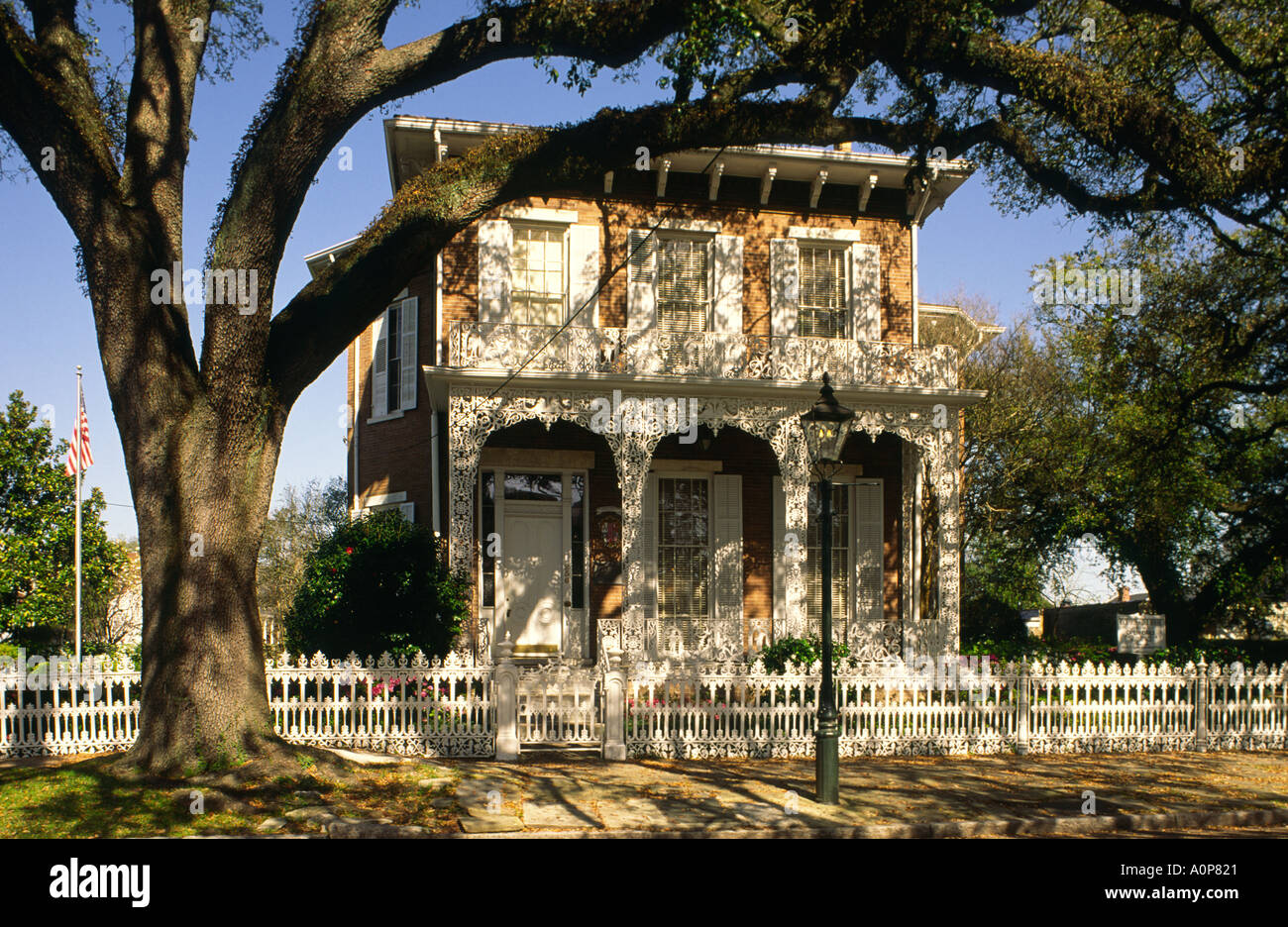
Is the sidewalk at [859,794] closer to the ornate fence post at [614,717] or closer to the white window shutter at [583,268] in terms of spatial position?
the ornate fence post at [614,717]

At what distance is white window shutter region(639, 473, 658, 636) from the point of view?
16859 millimetres

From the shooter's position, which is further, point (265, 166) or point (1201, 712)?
point (1201, 712)

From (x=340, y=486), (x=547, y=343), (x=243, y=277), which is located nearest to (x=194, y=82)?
(x=243, y=277)

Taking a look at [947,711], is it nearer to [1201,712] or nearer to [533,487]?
[1201,712]

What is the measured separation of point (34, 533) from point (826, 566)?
65.1ft

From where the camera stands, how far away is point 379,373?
1889cm

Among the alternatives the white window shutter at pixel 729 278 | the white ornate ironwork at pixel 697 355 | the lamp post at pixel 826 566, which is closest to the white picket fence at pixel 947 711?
the lamp post at pixel 826 566

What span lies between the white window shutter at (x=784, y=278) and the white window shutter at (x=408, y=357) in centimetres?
650

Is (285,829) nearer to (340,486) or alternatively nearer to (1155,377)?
(1155,377)

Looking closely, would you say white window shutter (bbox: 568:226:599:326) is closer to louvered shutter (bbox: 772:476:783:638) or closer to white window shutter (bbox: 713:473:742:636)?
white window shutter (bbox: 713:473:742:636)

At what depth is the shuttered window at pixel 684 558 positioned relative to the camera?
674 inches

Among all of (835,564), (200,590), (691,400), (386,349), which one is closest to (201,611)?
(200,590)

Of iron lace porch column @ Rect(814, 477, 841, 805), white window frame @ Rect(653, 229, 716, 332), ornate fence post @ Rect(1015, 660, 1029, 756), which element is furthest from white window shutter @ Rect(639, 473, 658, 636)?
iron lace porch column @ Rect(814, 477, 841, 805)

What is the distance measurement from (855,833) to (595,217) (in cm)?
1166
